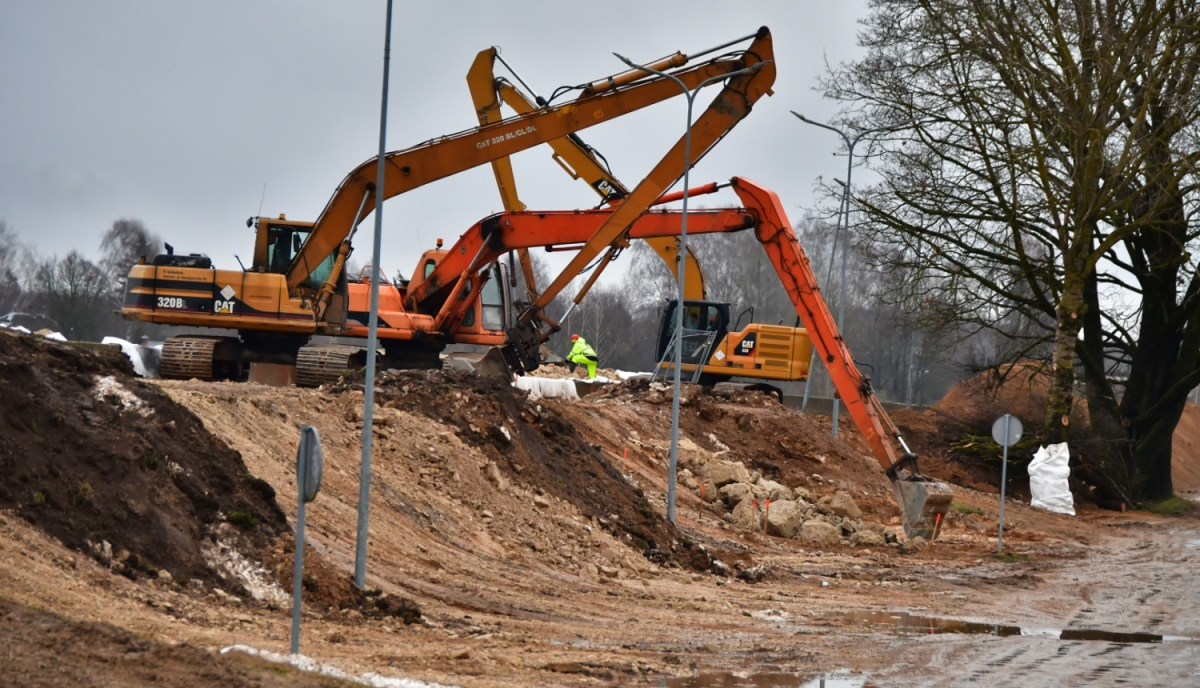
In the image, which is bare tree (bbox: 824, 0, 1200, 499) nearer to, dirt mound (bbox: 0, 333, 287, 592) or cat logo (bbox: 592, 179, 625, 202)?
cat logo (bbox: 592, 179, 625, 202)

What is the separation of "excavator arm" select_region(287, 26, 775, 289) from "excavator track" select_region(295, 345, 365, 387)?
2.41 m

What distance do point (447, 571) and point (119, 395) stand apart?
396cm

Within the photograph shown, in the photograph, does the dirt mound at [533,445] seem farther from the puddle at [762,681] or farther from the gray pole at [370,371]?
the puddle at [762,681]

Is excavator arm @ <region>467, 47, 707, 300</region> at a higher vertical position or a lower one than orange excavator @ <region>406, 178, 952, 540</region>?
higher

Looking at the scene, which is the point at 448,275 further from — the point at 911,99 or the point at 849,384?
the point at 911,99

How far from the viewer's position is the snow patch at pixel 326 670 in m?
8.34

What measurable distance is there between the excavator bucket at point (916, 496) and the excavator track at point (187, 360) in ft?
39.0

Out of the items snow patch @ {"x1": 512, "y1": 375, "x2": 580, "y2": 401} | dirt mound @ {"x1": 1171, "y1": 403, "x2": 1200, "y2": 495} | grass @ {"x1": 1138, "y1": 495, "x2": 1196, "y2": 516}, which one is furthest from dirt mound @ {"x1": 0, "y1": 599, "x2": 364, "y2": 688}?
dirt mound @ {"x1": 1171, "y1": 403, "x2": 1200, "y2": 495}

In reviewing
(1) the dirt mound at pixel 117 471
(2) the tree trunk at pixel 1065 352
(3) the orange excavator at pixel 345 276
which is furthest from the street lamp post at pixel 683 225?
(2) the tree trunk at pixel 1065 352

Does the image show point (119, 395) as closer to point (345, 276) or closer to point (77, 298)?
point (345, 276)

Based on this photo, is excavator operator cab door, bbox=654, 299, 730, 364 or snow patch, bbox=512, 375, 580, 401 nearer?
snow patch, bbox=512, 375, 580, 401

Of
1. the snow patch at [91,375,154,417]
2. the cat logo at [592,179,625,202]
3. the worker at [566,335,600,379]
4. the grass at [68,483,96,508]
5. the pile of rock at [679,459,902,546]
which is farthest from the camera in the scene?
the worker at [566,335,600,379]

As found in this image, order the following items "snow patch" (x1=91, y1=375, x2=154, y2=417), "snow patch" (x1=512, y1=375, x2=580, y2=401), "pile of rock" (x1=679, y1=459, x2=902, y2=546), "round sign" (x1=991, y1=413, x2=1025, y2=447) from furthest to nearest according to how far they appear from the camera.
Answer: "snow patch" (x1=512, y1=375, x2=580, y2=401)
"pile of rock" (x1=679, y1=459, x2=902, y2=546)
"round sign" (x1=991, y1=413, x2=1025, y2=447)
"snow patch" (x1=91, y1=375, x2=154, y2=417)

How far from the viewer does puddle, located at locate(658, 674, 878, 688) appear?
9938 mm
